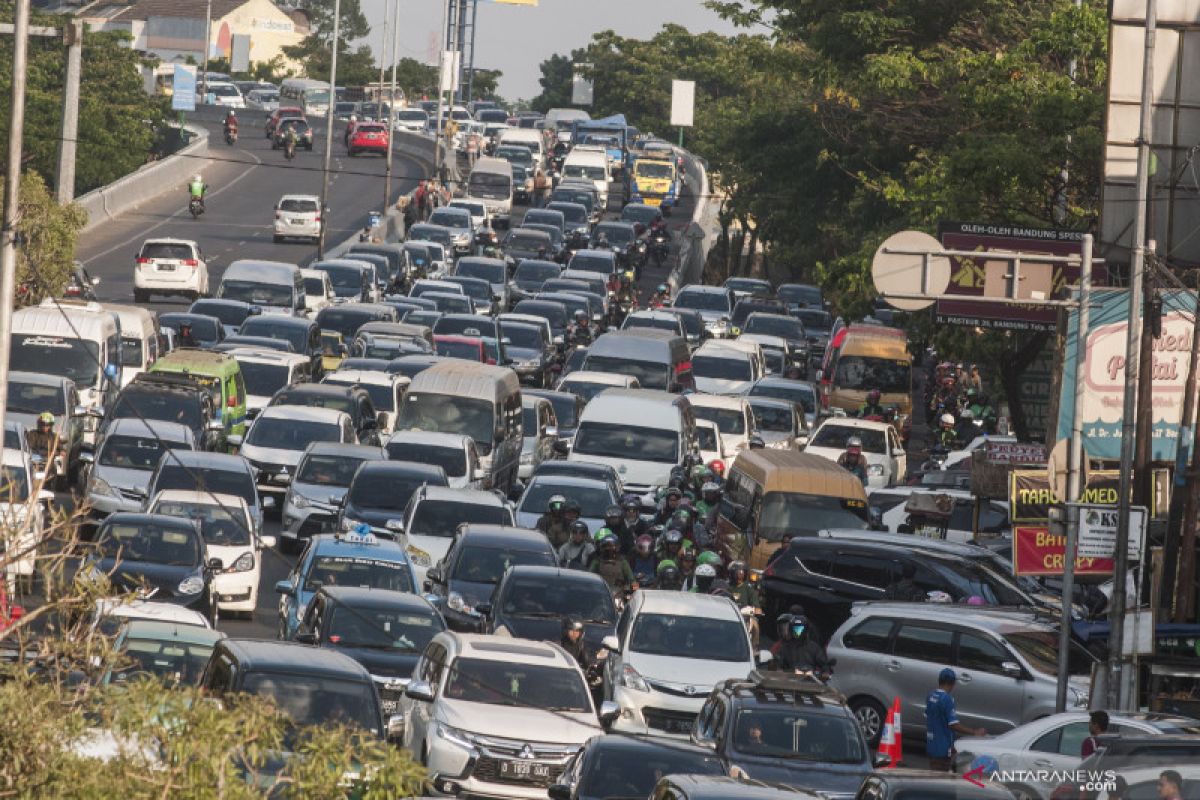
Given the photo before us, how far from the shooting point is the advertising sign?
25.1 m

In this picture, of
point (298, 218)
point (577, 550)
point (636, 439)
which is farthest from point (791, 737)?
point (298, 218)

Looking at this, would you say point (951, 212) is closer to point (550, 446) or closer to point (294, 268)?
point (550, 446)

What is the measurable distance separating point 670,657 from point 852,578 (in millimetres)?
5547

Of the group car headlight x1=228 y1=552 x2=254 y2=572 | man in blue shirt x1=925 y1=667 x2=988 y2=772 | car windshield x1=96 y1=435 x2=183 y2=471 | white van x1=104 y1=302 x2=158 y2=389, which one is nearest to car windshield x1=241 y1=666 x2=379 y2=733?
man in blue shirt x1=925 y1=667 x2=988 y2=772

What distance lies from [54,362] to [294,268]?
567 inches

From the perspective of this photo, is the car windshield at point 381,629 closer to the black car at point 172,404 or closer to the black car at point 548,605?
the black car at point 548,605

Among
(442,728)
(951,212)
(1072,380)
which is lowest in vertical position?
(442,728)

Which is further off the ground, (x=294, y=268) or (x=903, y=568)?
(x=294, y=268)

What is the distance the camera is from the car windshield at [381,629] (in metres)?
21.2

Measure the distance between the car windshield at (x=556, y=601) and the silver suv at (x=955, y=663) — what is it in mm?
2383

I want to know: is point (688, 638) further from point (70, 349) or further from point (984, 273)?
point (70, 349)

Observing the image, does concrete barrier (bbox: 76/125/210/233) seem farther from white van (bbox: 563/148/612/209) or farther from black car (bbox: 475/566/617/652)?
black car (bbox: 475/566/617/652)

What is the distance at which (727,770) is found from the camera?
16.9 meters

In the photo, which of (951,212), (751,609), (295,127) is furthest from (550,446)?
(295,127)
